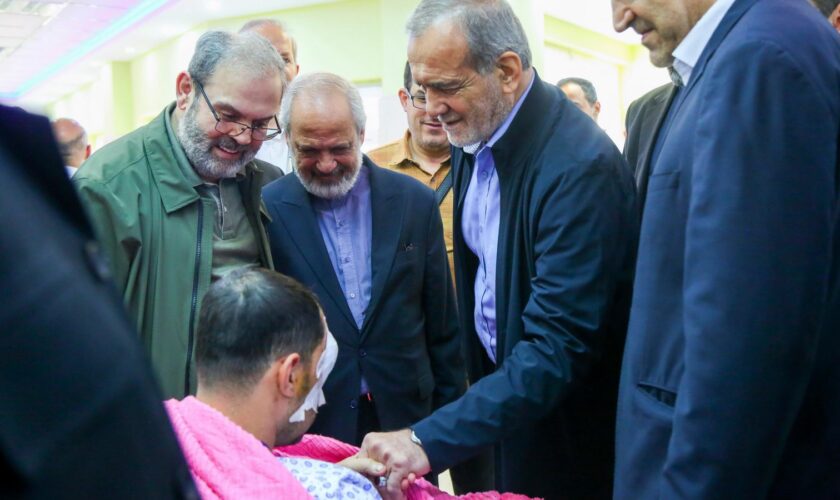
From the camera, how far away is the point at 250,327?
5.05ft

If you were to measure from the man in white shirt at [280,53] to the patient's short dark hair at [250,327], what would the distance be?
69.0 inches

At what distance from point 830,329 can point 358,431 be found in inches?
52.6

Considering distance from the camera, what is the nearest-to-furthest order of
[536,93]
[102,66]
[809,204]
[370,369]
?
1. [809,204]
2. [536,93]
3. [370,369]
4. [102,66]

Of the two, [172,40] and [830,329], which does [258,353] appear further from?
[172,40]

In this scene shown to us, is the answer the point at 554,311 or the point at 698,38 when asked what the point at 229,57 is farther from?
the point at 698,38

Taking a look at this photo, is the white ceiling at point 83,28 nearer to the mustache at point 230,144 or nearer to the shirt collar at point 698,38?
the mustache at point 230,144

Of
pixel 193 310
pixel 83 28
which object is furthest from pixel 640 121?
pixel 83 28

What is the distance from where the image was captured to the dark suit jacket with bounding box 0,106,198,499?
44 cm

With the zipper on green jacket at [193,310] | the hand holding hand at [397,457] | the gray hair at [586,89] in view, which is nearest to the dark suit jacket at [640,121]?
the hand holding hand at [397,457]

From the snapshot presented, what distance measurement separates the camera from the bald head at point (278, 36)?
11.0 feet

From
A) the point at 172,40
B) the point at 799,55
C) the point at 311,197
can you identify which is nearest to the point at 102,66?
the point at 172,40

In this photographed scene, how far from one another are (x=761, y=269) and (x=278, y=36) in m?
2.69

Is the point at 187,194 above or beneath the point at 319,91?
beneath

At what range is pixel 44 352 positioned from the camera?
0.45m
